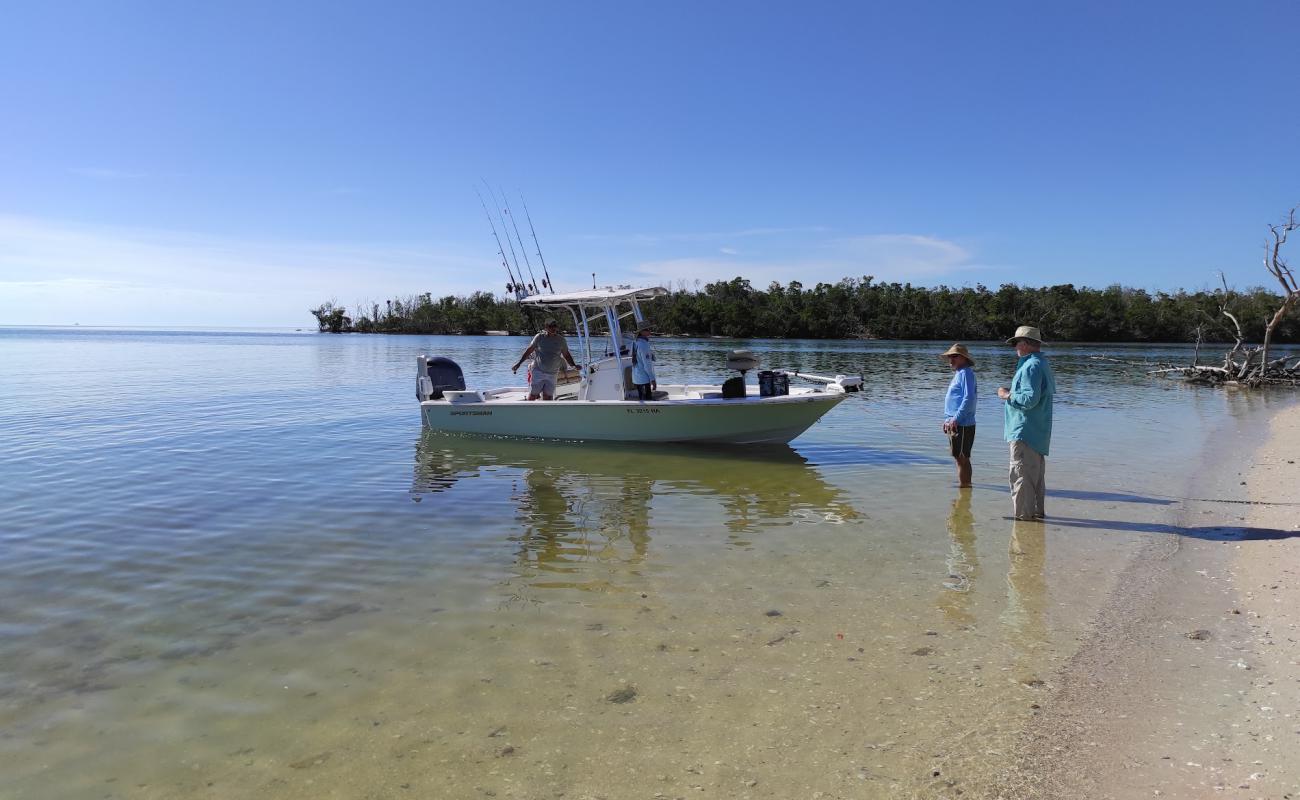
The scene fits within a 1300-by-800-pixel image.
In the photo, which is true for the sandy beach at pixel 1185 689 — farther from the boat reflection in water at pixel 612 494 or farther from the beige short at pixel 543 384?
the beige short at pixel 543 384

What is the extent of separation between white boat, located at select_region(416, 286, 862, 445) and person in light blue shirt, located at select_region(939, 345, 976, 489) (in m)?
2.70

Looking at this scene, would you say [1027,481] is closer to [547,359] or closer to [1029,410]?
[1029,410]

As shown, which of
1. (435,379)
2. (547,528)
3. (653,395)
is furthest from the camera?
(435,379)

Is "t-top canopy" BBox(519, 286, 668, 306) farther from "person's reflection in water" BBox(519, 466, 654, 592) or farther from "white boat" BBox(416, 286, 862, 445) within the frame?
"person's reflection in water" BBox(519, 466, 654, 592)

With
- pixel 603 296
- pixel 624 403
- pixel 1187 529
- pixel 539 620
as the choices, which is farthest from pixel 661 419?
pixel 539 620

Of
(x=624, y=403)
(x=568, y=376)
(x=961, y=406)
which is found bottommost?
(x=624, y=403)

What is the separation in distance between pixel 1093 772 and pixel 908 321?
110 metres

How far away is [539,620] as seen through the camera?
577 centimetres

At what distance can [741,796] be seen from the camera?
3.49 m

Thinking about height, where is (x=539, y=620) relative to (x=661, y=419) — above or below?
below

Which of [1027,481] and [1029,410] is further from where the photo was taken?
[1027,481]

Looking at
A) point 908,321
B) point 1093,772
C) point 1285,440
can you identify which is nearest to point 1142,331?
point 908,321

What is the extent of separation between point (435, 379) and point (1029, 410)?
1210cm

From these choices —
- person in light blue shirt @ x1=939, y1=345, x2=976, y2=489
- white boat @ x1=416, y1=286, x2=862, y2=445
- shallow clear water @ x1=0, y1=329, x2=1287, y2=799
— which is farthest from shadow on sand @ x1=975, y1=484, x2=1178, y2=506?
white boat @ x1=416, y1=286, x2=862, y2=445
